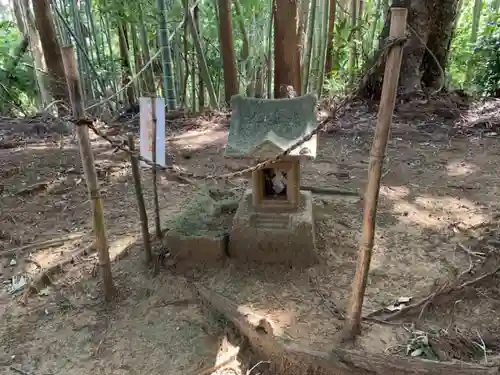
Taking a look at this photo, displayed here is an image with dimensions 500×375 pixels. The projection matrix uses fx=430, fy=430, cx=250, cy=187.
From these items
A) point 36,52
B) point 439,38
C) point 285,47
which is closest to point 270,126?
point 285,47

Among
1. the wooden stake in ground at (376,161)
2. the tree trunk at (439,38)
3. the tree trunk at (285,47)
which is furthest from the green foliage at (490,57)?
the wooden stake in ground at (376,161)

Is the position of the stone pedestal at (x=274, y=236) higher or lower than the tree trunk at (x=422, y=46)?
lower

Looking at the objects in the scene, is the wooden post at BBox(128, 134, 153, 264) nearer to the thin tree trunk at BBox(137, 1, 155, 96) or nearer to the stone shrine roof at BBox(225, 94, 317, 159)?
the stone shrine roof at BBox(225, 94, 317, 159)

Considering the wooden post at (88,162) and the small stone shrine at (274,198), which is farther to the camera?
the small stone shrine at (274,198)

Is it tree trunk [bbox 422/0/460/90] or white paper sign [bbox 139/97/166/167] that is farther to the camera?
tree trunk [bbox 422/0/460/90]

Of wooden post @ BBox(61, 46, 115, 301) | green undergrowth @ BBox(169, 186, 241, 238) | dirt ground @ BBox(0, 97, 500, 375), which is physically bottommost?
dirt ground @ BBox(0, 97, 500, 375)

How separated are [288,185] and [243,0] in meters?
5.73

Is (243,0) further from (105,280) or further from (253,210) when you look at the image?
(105,280)

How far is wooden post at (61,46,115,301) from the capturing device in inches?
96.6

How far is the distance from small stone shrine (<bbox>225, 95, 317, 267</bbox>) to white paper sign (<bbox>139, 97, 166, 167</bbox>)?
1.56ft

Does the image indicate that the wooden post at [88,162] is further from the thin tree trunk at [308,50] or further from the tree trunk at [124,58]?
the tree trunk at [124,58]

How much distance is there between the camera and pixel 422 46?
6.48 metres

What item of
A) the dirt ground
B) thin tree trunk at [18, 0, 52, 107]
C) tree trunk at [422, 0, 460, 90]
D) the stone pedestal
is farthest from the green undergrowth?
thin tree trunk at [18, 0, 52, 107]

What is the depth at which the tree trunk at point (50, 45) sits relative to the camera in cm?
610
